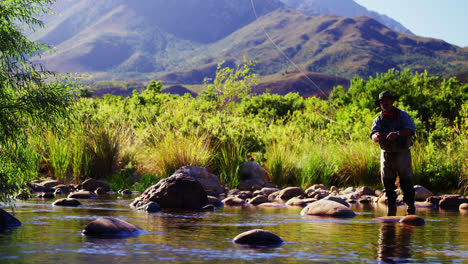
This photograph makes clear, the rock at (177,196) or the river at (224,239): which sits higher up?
the rock at (177,196)

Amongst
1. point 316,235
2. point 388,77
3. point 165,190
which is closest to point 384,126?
point 316,235

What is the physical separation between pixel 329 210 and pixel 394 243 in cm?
339

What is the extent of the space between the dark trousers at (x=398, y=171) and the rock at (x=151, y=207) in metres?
4.12

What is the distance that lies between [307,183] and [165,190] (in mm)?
6402

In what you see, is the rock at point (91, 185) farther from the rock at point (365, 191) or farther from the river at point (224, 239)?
the rock at point (365, 191)

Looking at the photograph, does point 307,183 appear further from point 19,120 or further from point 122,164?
point 19,120

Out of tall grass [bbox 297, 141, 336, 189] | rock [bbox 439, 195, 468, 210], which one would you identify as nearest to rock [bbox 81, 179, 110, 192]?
tall grass [bbox 297, 141, 336, 189]

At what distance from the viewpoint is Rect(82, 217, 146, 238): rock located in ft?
25.3

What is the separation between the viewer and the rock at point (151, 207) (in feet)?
36.6

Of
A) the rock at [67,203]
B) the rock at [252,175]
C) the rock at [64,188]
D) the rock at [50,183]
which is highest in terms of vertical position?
the rock at [252,175]

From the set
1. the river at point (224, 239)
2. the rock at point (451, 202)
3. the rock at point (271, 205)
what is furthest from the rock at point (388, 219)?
the rock at point (451, 202)

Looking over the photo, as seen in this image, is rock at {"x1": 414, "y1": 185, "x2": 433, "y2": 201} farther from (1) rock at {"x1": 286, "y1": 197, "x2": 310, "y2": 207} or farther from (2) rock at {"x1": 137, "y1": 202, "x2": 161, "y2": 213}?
(2) rock at {"x1": 137, "y1": 202, "x2": 161, "y2": 213}

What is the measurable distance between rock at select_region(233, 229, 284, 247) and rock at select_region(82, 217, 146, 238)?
1458mm

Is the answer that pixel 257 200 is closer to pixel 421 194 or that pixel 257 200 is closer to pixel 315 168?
pixel 421 194
